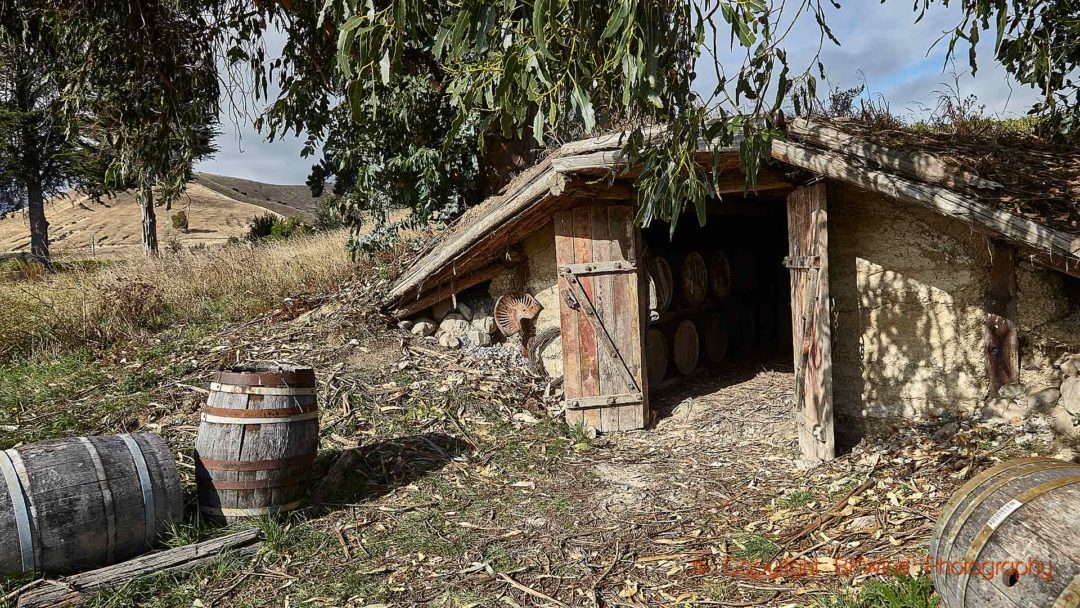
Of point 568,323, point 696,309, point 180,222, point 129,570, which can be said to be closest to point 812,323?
point 568,323

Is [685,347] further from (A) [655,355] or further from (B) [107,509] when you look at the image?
(B) [107,509]

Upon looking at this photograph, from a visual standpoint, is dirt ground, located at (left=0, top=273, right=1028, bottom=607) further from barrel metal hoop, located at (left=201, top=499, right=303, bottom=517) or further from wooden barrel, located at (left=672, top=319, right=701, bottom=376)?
wooden barrel, located at (left=672, top=319, right=701, bottom=376)

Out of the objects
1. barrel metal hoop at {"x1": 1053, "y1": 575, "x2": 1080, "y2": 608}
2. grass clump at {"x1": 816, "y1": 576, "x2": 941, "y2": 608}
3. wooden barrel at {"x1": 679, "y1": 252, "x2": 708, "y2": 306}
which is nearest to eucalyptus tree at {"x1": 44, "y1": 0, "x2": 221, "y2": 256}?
wooden barrel at {"x1": 679, "y1": 252, "x2": 708, "y2": 306}

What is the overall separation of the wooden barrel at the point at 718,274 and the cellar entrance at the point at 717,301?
0.04 ft

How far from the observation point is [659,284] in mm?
6945

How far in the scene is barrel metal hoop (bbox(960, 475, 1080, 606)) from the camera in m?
2.40

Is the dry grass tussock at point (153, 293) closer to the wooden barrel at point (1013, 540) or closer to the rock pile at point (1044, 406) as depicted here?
the rock pile at point (1044, 406)

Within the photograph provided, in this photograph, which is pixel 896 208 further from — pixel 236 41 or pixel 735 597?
pixel 236 41

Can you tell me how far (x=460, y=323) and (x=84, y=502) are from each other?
409 centimetres

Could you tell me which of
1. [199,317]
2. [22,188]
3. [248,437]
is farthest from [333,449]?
[22,188]

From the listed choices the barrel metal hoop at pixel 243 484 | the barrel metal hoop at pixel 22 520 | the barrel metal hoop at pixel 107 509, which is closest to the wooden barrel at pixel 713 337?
the barrel metal hoop at pixel 243 484

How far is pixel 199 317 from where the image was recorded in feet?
26.2

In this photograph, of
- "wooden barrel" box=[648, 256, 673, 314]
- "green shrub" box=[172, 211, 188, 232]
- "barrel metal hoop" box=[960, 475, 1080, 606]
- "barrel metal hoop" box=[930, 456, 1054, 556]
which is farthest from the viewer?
"green shrub" box=[172, 211, 188, 232]

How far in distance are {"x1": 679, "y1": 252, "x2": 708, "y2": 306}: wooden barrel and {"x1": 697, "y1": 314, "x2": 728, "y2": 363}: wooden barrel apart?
53 cm
